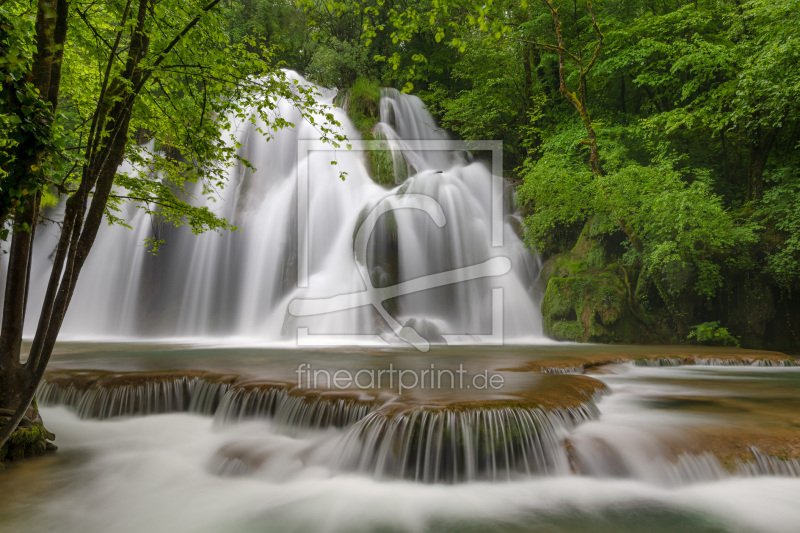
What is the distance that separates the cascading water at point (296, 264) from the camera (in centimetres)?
1363

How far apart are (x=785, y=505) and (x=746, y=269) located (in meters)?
10.2

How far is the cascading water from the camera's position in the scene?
1363cm

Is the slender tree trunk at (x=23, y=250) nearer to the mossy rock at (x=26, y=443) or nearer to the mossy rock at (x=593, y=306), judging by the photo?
the mossy rock at (x=26, y=443)

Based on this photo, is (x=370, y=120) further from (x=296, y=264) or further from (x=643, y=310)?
(x=643, y=310)

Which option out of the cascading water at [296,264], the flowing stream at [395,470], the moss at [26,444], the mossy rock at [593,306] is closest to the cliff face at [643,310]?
the mossy rock at [593,306]

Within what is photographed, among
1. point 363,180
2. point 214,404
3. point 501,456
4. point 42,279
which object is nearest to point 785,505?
point 501,456

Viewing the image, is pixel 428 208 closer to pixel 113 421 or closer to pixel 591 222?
pixel 591 222

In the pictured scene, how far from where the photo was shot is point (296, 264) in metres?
14.7

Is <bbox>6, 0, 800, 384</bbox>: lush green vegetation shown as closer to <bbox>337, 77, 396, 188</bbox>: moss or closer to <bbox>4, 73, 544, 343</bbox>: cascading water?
<bbox>337, 77, 396, 188</bbox>: moss

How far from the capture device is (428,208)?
48.9ft

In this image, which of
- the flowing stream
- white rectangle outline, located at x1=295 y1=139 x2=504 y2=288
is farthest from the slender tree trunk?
white rectangle outline, located at x1=295 y1=139 x2=504 y2=288

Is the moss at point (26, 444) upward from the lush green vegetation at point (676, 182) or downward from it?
downward

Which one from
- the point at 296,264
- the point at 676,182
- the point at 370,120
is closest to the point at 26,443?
the point at 296,264

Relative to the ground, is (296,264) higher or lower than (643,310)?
higher
